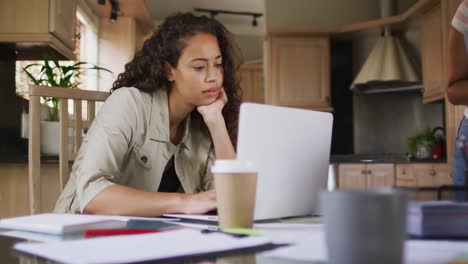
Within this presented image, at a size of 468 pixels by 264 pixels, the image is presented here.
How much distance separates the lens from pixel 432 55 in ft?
13.2

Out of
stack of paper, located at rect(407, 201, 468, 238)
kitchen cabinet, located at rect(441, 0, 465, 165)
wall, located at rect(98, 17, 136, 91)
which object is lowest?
stack of paper, located at rect(407, 201, 468, 238)

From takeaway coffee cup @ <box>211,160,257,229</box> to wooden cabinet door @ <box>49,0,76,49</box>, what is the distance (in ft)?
7.74

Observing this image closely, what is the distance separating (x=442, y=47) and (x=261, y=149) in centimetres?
316

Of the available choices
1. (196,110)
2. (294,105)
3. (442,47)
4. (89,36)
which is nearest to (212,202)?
(196,110)

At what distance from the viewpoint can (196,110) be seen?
1905 mm

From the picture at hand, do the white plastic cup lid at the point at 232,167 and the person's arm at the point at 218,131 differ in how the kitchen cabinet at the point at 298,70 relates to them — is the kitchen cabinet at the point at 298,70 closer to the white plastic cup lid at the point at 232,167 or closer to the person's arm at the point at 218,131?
the person's arm at the point at 218,131

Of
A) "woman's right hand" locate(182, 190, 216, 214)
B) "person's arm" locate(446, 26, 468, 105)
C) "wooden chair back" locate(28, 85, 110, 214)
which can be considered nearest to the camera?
"woman's right hand" locate(182, 190, 216, 214)

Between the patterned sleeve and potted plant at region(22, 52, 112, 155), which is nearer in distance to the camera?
the patterned sleeve

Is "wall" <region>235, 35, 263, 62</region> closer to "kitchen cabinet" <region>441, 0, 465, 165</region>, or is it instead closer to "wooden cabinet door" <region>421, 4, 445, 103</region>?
"wooden cabinet door" <region>421, 4, 445, 103</region>

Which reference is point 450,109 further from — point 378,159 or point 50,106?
point 50,106

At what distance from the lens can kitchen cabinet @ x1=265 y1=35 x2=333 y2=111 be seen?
4961 mm

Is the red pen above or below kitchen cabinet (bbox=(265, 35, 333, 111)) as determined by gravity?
below

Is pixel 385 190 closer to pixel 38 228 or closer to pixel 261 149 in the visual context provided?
pixel 261 149

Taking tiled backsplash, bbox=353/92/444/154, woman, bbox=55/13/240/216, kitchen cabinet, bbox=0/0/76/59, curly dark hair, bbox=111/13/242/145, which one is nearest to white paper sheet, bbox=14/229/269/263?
woman, bbox=55/13/240/216
